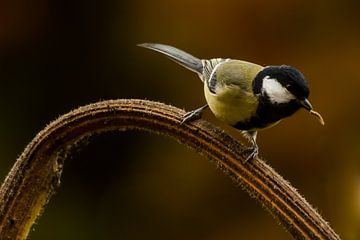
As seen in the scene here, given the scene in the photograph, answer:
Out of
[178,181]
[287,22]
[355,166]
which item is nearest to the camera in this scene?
[355,166]

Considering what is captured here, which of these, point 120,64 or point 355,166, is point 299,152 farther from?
point 120,64

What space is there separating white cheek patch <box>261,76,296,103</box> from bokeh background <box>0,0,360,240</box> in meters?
1.19

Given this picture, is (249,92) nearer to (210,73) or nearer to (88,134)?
(210,73)

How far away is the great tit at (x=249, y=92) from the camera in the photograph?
121cm

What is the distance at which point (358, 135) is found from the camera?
2422 millimetres

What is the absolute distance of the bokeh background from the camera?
246 centimetres

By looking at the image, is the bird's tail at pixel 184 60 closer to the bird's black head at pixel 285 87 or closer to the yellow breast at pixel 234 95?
the yellow breast at pixel 234 95

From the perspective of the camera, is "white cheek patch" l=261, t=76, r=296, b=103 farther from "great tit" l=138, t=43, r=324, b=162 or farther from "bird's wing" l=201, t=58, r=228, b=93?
"bird's wing" l=201, t=58, r=228, b=93

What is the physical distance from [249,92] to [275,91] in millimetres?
127

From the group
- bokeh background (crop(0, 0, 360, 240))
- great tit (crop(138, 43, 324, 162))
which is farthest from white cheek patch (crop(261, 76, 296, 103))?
bokeh background (crop(0, 0, 360, 240))

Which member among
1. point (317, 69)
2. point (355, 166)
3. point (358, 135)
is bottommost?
point (355, 166)

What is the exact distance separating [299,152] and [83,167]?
88cm

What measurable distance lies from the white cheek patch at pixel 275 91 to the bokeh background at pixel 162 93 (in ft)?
3.91

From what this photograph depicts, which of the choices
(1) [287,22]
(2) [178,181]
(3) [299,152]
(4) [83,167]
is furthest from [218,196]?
(1) [287,22]
